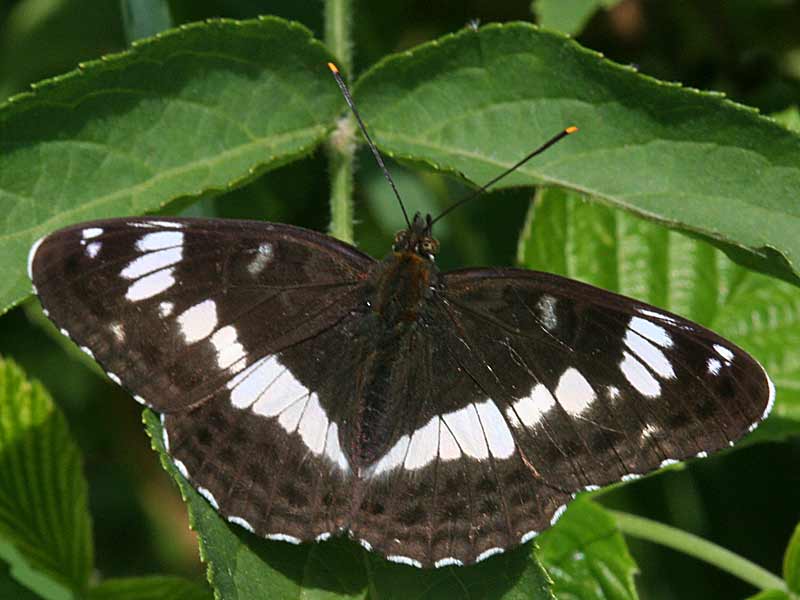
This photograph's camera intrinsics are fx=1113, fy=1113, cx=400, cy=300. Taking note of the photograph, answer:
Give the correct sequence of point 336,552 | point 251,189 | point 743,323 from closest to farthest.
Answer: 1. point 336,552
2. point 743,323
3. point 251,189

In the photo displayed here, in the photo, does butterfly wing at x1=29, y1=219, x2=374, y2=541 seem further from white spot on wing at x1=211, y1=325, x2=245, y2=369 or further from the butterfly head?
the butterfly head

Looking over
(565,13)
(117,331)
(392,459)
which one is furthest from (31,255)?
(565,13)

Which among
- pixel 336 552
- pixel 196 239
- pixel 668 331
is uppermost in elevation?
pixel 196 239

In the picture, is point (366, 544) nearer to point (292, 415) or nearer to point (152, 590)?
point (292, 415)

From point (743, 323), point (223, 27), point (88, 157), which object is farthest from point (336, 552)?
point (743, 323)

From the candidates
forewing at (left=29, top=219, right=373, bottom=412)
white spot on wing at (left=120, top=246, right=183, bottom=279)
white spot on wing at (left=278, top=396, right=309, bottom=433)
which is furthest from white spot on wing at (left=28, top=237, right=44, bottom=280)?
white spot on wing at (left=278, top=396, right=309, bottom=433)

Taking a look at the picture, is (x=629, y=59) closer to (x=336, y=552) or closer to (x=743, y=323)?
(x=743, y=323)
